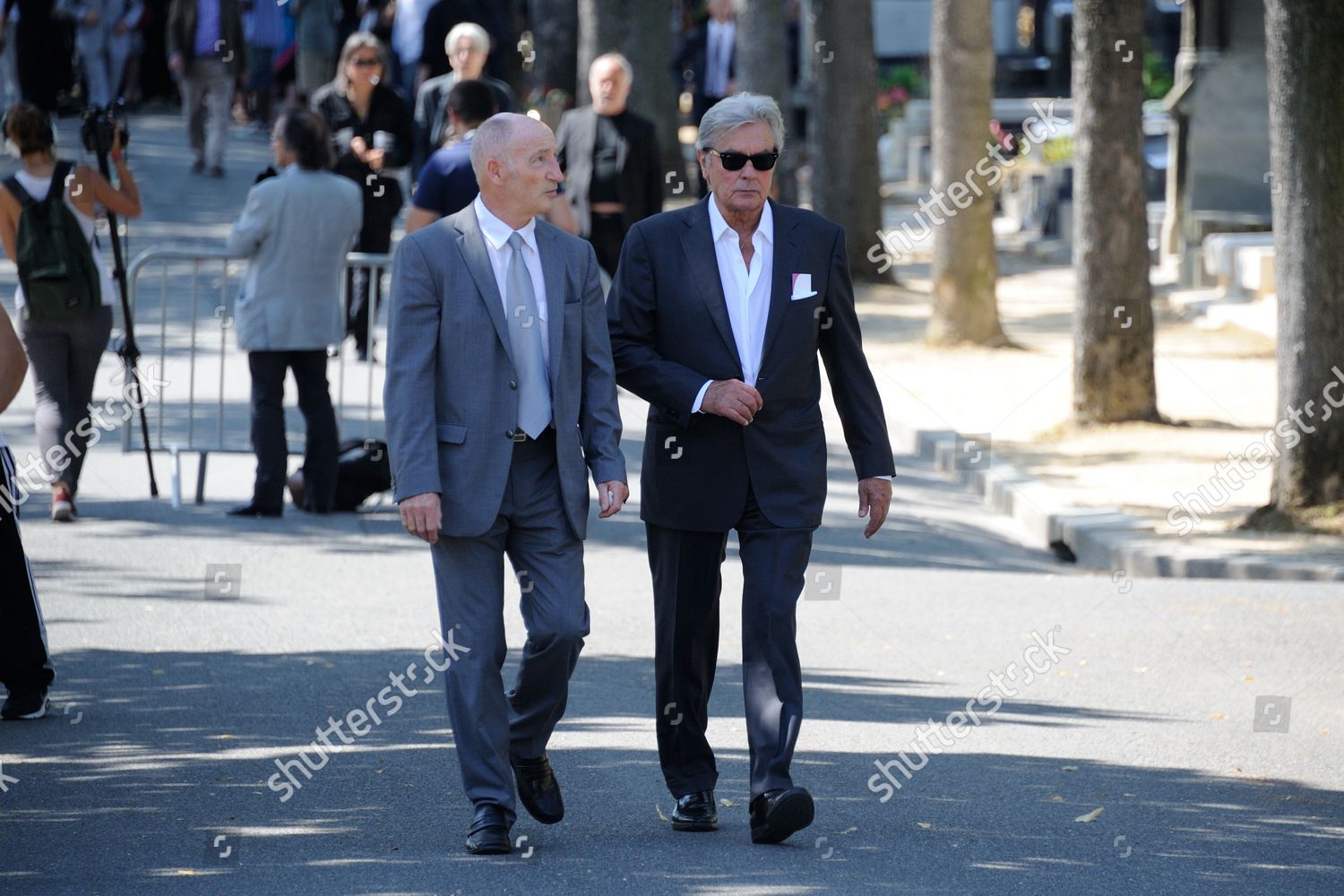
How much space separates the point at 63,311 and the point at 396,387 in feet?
16.5

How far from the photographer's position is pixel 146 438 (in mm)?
10406

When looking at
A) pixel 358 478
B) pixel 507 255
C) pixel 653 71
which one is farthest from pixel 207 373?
pixel 653 71

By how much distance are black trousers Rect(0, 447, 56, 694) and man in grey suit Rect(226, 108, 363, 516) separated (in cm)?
345

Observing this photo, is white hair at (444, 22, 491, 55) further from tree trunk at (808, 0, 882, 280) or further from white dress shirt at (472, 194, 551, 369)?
tree trunk at (808, 0, 882, 280)

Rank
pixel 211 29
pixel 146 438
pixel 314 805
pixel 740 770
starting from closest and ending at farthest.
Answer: pixel 314 805 → pixel 740 770 → pixel 146 438 → pixel 211 29

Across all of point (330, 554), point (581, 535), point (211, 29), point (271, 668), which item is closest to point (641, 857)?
point (581, 535)

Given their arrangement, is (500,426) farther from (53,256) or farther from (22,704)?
(53,256)

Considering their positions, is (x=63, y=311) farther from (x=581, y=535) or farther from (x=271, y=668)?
(x=581, y=535)

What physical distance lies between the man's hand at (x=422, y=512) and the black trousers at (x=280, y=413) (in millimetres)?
5002

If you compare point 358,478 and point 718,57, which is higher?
point 718,57
